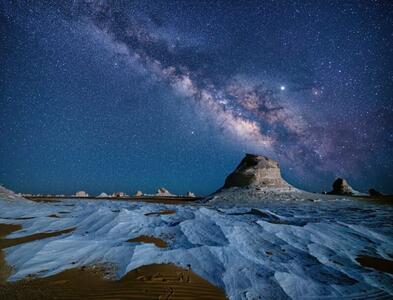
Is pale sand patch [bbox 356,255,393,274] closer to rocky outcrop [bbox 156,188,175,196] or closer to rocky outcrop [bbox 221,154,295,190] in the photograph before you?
rocky outcrop [bbox 221,154,295,190]

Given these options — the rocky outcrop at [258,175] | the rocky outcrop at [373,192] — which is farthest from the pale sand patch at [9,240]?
the rocky outcrop at [373,192]

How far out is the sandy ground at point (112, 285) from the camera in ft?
11.8

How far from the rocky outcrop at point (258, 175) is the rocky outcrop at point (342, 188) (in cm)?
1103

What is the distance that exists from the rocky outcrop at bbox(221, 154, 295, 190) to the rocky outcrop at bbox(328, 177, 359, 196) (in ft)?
36.2

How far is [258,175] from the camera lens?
91.1 ft

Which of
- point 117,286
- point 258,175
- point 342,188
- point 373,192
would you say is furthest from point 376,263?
point 373,192

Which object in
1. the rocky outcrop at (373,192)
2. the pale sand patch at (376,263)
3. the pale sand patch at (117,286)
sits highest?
the rocky outcrop at (373,192)

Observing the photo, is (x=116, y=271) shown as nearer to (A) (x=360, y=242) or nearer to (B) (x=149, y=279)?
(B) (x=149, y=279)

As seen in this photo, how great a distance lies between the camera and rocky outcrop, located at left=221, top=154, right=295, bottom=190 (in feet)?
88.6

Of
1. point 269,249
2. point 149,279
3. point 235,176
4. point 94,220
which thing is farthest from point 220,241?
point 235,176

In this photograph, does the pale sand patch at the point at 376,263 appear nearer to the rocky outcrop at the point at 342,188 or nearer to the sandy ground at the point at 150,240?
the sandy ground at the point at 150,240

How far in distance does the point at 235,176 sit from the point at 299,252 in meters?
24.1

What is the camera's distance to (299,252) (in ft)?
18.6

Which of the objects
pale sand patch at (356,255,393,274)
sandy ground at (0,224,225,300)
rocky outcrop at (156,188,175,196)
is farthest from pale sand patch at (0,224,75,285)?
rocky outcrop at (156,188,175,196)
